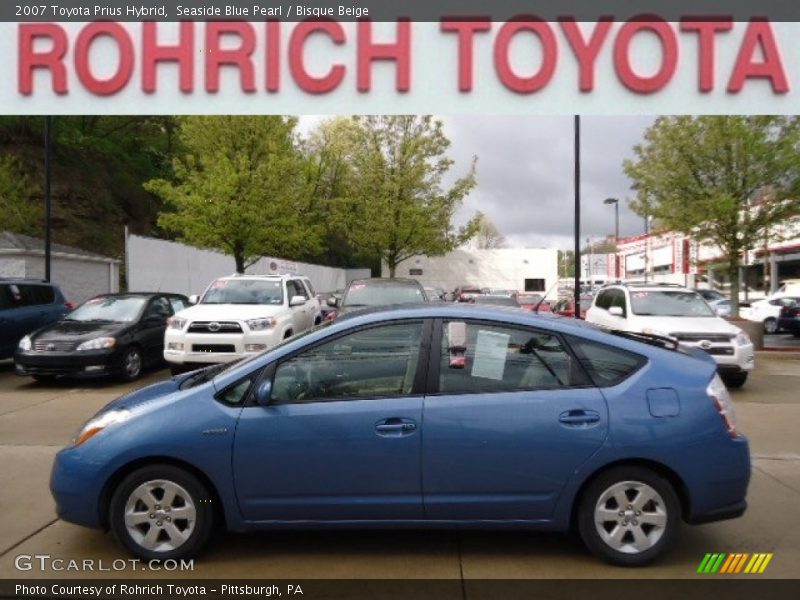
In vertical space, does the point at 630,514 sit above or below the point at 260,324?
below

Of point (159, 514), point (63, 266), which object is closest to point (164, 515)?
point (159, 514)

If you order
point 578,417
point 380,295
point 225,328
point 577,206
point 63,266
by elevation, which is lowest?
point 578,417

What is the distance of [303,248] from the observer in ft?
92.5

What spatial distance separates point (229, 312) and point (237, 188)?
41.5 feet

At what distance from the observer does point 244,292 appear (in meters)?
11.8

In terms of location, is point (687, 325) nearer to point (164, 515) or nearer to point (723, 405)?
point (723, 405)

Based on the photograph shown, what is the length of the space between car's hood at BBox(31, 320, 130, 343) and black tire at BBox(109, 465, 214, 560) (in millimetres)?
7222

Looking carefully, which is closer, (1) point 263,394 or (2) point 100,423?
(1) point 263,394

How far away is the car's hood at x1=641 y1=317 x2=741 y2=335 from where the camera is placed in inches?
400

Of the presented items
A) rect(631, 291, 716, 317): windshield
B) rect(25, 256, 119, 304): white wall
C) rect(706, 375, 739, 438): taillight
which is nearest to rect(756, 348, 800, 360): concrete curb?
rect(631, 291, 716, 317): windshield

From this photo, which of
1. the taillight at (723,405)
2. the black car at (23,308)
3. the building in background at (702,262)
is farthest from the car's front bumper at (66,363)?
the building in background at (702,262)

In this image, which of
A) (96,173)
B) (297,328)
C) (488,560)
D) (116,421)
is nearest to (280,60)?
(116,421)

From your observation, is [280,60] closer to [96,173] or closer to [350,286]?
[350,286]
